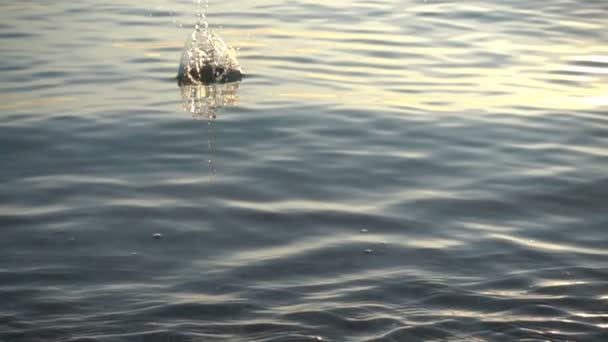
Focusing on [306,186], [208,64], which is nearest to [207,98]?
[208,64]

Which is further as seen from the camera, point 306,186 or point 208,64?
point 208,64

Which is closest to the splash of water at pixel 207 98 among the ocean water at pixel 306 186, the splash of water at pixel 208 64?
the ocean water at pixel 306 186

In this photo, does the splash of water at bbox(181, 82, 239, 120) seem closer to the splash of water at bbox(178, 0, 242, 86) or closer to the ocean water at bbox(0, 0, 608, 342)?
the ocean water at bbox(0, 0, 608, 342)

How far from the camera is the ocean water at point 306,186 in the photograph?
19.0 feet

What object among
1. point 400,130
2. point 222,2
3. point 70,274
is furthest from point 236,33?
point 70,274

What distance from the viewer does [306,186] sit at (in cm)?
825

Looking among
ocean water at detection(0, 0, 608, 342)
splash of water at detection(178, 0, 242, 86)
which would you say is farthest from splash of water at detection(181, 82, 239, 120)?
splash of water at detection(178, 0, 242, 86)

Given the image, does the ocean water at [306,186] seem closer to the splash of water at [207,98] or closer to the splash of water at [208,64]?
the splash of water at [207,98]

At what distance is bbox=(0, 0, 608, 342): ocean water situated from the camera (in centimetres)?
578

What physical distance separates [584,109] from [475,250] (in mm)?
4491

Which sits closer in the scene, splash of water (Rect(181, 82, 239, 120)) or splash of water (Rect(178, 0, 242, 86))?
splash of water (Rect(181, 82, 239, 120))

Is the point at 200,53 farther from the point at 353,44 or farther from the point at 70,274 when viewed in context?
the point at 70,274

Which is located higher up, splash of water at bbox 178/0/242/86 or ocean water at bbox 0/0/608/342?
splash of water at bbox 178/0/242/86

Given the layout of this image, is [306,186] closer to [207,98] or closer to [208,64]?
[207,98]
